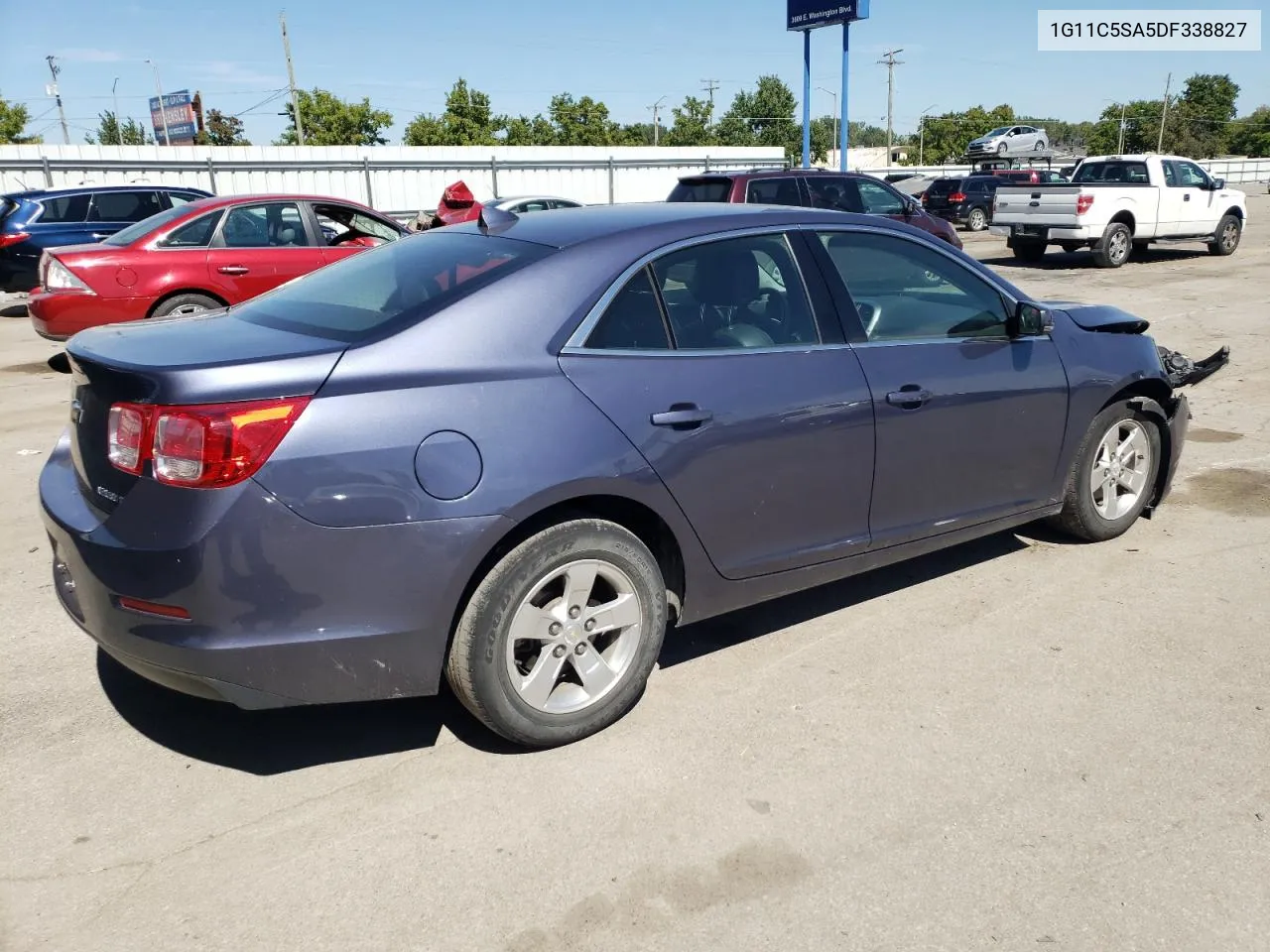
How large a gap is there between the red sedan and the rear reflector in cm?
677

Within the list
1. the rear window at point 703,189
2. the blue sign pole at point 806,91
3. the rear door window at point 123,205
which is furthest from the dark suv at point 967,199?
the rear door window at point 123,205

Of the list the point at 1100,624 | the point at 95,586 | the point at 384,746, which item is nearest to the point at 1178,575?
the point at 1100,624

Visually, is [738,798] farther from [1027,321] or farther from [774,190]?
[774,190]

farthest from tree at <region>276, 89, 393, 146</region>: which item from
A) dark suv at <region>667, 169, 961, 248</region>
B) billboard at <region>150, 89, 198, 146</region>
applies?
dark suv at <region>667, 169, 961, 248</region>

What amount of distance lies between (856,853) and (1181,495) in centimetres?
402

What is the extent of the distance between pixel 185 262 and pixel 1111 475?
8.07 meters

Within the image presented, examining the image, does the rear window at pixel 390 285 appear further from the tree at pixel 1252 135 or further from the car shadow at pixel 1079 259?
the tree at pixel 1252 135

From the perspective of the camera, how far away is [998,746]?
327 centimetres

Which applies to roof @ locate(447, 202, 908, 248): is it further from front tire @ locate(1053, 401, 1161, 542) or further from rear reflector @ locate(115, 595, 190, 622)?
rear reflector @ locate(115, 595, 190, 622)

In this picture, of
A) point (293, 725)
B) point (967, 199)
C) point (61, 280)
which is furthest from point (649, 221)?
point (967, 199)

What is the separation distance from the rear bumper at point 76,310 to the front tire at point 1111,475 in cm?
789

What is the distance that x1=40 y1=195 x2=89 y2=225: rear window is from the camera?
13711 millimetres

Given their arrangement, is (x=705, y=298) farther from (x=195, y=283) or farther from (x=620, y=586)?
(x=195, y=283)

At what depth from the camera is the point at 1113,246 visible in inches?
718
